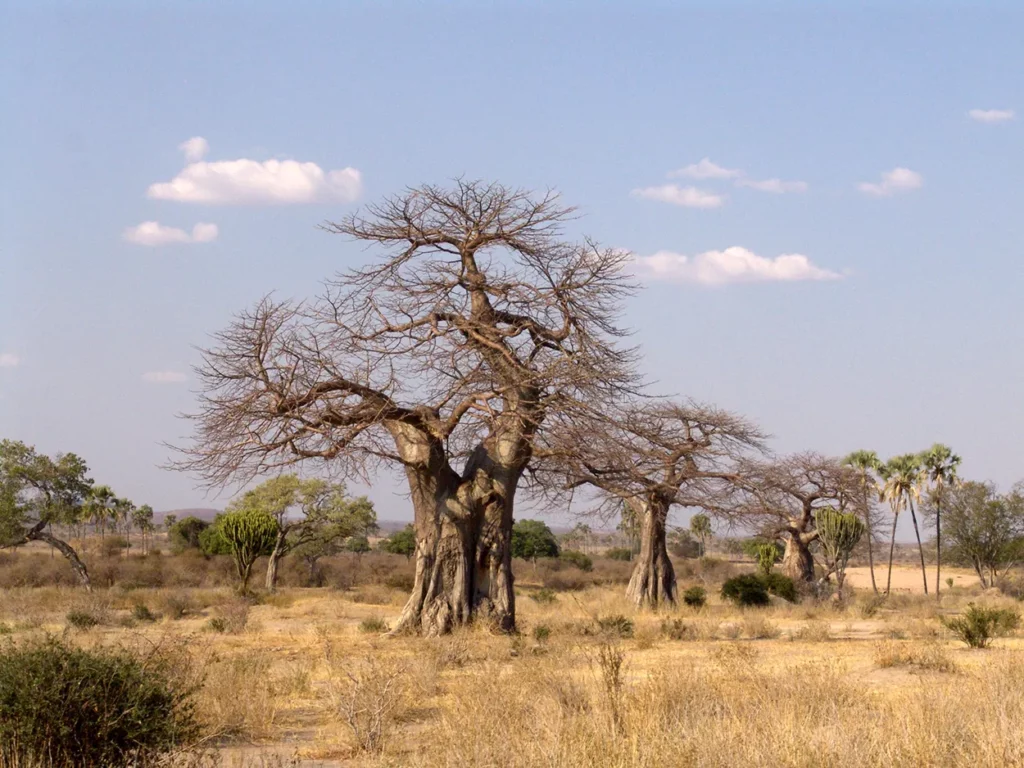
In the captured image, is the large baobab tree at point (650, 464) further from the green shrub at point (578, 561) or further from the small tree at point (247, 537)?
the green shrub at point (578, 561)

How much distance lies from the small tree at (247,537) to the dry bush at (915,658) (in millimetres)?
25382

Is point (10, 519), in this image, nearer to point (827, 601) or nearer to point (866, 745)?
point (827, 601)

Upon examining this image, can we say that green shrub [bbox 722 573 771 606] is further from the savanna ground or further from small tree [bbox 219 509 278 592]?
small tree [bbox 219 509 278 592]

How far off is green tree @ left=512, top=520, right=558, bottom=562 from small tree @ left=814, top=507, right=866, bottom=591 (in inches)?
994

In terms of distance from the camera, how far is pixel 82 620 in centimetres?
2089

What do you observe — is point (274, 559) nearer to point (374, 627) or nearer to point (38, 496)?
point (38, 496)

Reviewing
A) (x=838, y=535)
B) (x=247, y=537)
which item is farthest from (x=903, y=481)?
(x=247, y=537)

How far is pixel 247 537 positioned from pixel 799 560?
1866 cm

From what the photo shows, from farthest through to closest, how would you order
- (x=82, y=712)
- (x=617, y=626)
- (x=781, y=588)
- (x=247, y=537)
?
(x=247, y=537) → (x=781, y=588) → (x=617, y=626) → (x=82, y=712)

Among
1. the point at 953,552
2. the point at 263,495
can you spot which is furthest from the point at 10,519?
the point at 953,552

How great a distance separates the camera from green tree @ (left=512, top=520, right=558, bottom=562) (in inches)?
2426

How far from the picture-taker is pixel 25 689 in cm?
695

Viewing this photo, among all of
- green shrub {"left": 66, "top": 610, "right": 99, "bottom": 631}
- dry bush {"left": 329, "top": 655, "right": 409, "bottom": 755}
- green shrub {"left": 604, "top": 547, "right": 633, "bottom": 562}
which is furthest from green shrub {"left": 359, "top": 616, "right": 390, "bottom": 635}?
green shrub {"left": 604, "top": 547, "right": 633, "bottom": 562}

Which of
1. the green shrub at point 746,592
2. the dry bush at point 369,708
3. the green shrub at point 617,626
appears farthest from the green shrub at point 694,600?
the dry bush at point 369,708
